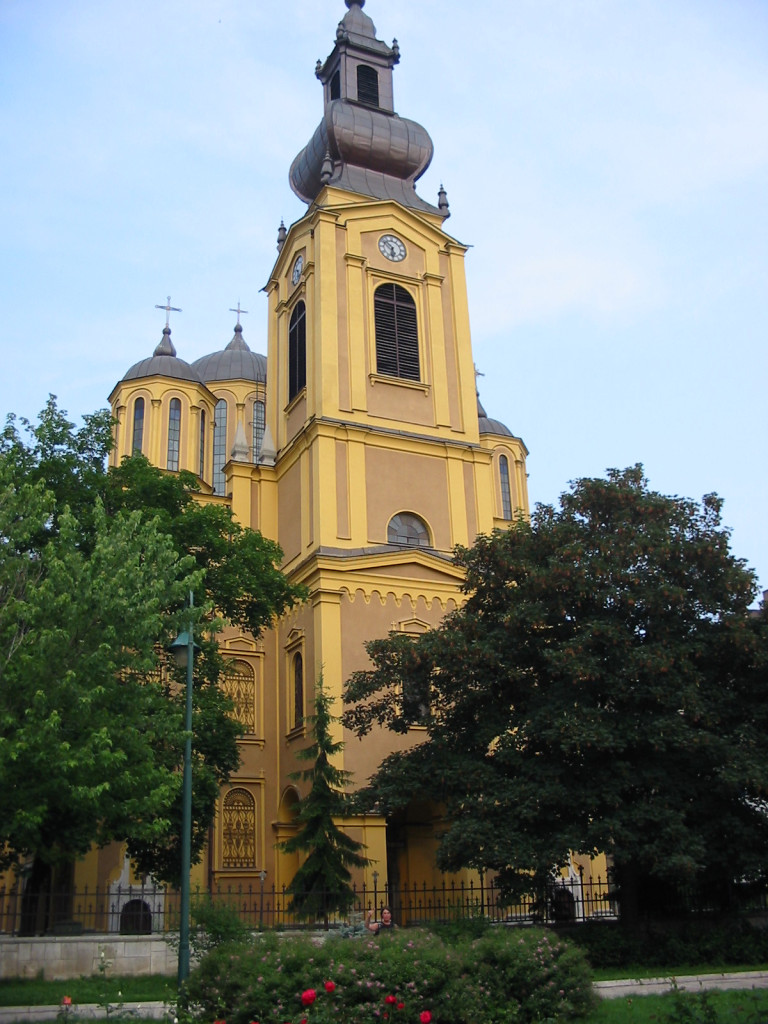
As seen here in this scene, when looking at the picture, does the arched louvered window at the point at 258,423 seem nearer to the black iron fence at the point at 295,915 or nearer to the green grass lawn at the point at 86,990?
the black iron fence at the point at 295,915

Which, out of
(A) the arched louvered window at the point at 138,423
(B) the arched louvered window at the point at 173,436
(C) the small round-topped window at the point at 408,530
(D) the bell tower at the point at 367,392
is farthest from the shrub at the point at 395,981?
(A) the arched louvered window at the point at 138,423

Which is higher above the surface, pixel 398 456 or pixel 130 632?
pixel 398 456

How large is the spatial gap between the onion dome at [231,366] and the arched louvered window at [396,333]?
1428cm

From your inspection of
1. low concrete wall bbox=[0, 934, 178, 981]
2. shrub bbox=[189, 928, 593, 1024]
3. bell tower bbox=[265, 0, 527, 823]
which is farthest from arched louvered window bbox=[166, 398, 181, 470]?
shrub bbox=[189, 928, 593, 1024]

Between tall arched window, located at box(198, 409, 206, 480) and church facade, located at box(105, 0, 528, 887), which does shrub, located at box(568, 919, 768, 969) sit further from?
tall arched window, located at box(198, 409, 206, 480)

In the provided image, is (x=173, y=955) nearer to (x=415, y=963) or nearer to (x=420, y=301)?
(x=415, y=963)

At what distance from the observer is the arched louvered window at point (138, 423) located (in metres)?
39.3

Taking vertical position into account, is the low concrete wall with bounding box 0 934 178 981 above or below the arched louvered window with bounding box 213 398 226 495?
below

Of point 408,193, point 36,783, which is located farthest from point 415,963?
point 408,193

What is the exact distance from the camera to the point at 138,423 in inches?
1556

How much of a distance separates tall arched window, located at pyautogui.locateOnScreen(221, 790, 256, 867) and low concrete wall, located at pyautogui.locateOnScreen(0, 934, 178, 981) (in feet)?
39.0

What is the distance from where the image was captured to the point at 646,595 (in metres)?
19.0

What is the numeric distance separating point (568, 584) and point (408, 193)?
2033 centimetres

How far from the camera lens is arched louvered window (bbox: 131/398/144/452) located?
39.3 metres
